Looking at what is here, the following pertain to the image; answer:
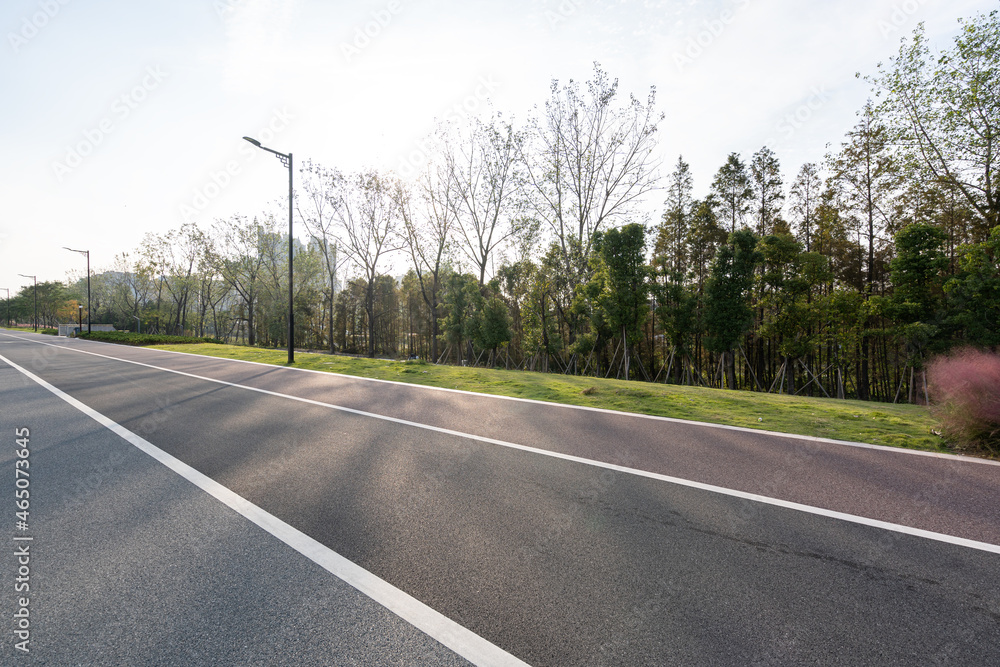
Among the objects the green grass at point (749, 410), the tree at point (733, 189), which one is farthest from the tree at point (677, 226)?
the green grass at point (749, 410)

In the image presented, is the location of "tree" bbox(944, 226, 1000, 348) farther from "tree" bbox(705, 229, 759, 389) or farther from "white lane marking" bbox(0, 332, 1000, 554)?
"white lane marking" bbox(0, 332, 1000, 554)

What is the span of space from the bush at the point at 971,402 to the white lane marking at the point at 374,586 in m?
6.04

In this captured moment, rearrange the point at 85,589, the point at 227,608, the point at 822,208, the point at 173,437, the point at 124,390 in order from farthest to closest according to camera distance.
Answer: the point at 822,208 → the point at 124,390 → the point at 173,437 → the point at 85,589 → the point at 227,608

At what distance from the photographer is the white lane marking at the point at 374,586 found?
5.89 ft

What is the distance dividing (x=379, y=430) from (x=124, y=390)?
7434 mm

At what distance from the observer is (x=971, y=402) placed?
4.92 meters

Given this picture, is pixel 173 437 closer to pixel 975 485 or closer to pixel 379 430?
pixel 379 430

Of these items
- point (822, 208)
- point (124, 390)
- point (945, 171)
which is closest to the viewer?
point (124, 390)

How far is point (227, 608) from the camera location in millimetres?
2076

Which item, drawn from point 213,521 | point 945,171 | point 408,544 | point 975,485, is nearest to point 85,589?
point 213,521

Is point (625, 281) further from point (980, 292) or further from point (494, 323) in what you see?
point (980, 292)

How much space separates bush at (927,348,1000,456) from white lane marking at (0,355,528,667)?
604cm

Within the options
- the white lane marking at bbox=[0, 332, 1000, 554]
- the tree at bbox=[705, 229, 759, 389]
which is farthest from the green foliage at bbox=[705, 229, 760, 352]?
the white lane marking at bbox=[0, 332, 1000, 554]

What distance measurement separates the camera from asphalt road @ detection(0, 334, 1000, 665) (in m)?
1.86
